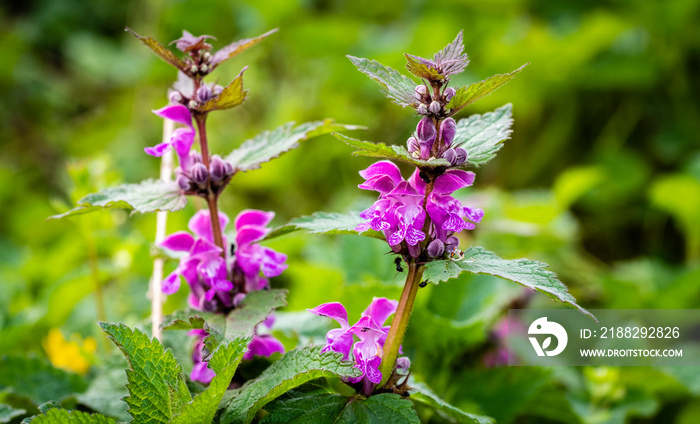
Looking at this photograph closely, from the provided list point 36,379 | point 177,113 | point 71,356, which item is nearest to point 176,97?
point 177,113

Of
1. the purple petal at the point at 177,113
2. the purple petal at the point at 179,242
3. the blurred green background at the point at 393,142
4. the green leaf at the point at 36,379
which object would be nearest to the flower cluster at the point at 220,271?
the purple petal at the point at 179,242

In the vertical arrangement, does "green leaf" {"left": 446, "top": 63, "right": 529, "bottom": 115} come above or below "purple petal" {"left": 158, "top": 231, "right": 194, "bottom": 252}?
above

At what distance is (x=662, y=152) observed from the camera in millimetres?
1933

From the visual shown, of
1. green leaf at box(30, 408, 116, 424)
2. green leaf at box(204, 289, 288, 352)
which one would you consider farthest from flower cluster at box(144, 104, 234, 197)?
green leaf at box(30, 408, 116, 424)

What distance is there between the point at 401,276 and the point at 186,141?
49 cm

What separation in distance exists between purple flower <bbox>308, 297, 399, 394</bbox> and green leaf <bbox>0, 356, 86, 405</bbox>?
0.38 m

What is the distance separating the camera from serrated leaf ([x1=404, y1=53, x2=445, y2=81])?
452 millimetres

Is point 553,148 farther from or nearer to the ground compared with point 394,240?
farther from the ground

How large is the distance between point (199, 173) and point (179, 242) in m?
0.09

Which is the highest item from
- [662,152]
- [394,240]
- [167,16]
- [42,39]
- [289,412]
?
[42,39]

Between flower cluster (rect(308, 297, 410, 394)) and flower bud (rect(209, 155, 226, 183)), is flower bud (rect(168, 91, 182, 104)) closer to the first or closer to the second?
flower bud (rect(209, 155, 226, 183))

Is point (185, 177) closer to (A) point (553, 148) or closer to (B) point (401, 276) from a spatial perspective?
(B) point (401, 276)

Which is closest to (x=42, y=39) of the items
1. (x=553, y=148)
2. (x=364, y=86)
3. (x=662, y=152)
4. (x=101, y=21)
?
(x=101, y=21)

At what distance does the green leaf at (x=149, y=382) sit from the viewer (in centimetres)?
48
